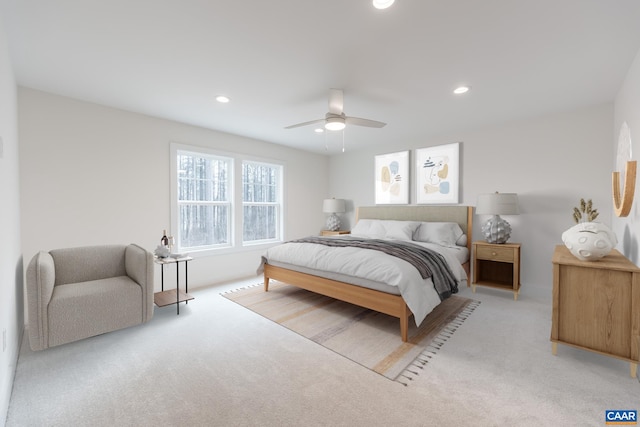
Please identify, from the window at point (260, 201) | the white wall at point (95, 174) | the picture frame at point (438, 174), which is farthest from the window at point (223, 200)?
the picture frame at point (438, 174)

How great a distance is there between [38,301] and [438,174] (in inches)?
197

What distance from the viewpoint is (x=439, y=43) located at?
2035 millimetres

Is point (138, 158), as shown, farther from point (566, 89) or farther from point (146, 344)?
point (566, 89)

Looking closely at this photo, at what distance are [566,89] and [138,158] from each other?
4.97 metres

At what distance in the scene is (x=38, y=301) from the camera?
7.09 feet

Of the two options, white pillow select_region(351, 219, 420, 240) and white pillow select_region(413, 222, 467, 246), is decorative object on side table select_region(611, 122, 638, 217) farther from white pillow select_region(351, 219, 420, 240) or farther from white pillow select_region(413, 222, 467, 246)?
white pillow select_region(351, 219, 420, 240)

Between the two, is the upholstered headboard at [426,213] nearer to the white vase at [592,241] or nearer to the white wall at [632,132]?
the white wall at [632,132]

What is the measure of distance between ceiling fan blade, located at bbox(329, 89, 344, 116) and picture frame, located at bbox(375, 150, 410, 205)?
2448 mm

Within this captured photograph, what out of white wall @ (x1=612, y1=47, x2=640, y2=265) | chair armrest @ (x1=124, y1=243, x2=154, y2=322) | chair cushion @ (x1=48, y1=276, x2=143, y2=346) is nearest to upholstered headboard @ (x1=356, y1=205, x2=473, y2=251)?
white wall @ (x1=612, y1=47, x2=640, y2=265)

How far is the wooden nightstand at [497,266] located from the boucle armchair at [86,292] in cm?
402

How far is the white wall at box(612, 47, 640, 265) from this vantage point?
2.15m

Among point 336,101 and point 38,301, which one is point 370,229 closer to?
point 336,101

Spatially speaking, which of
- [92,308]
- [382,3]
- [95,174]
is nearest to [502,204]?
[382,3]

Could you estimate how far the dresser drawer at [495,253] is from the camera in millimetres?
3571
